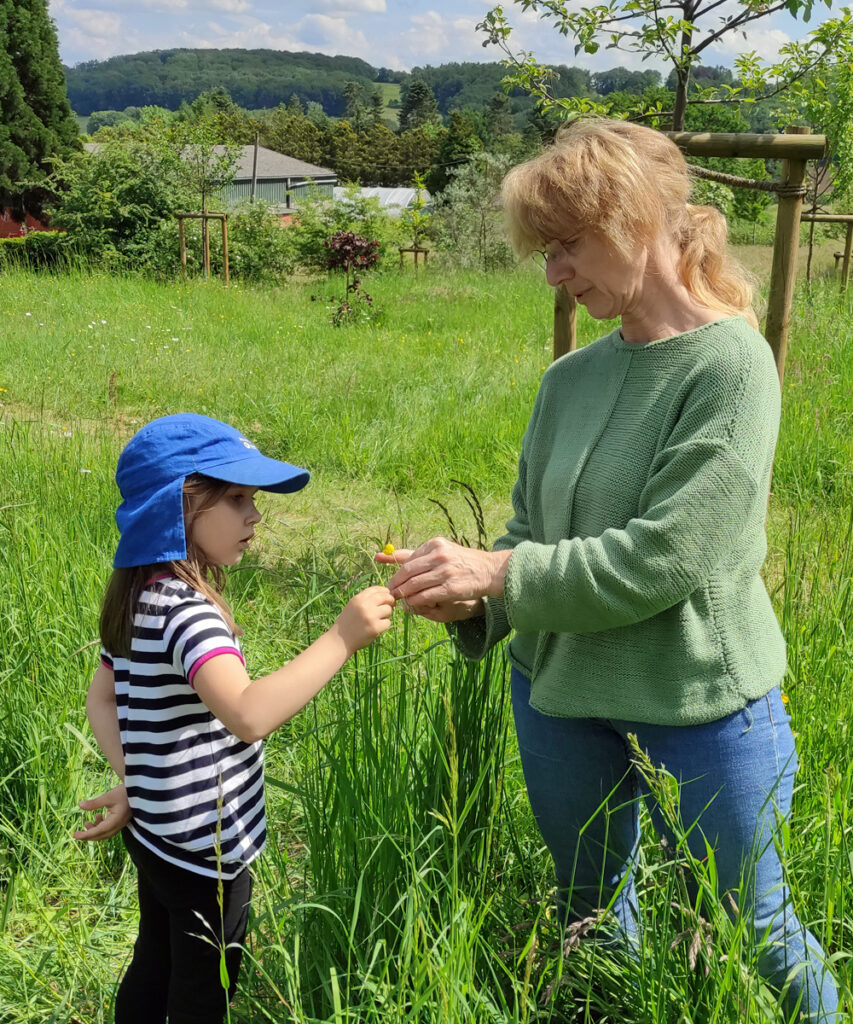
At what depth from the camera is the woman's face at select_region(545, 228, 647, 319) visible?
59.7 inches

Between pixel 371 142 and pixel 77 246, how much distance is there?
66669mm

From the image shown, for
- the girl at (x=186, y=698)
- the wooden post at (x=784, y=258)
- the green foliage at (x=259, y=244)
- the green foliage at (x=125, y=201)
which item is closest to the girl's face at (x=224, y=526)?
the girl at (x=186, y=698)

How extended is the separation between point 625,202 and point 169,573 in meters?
0.92

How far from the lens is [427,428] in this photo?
5.89 meters

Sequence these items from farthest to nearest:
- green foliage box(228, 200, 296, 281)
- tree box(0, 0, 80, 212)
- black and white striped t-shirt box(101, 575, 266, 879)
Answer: tree box(0, 0, 80, 212), green foliage box(228, 200, 296, 281), black and white striped t-shirt box(101, 575, 266, 879)

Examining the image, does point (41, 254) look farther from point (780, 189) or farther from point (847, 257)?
point (780, 189)

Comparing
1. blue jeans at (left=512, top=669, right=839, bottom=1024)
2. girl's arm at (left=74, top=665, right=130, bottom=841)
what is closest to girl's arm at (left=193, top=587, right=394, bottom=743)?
girl's arm at (left=74, top=665, right=130, bottom=841)

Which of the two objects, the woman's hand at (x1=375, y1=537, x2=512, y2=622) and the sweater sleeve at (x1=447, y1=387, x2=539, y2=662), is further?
the sweater sleeve at (x1=447, y1=387, x2=539, y2=662)

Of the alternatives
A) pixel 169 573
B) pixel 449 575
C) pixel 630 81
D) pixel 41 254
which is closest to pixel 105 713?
pixel 169 573

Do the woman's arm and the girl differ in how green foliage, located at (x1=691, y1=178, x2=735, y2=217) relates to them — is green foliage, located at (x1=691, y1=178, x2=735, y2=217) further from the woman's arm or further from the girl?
the girl

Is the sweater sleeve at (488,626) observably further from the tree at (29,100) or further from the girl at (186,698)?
the tree at (29,100)

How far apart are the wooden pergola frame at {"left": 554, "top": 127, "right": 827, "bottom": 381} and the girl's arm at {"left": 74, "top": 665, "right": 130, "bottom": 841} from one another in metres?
1.78

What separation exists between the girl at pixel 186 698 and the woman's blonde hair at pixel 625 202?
0.61 meters

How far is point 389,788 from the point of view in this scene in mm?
1625
